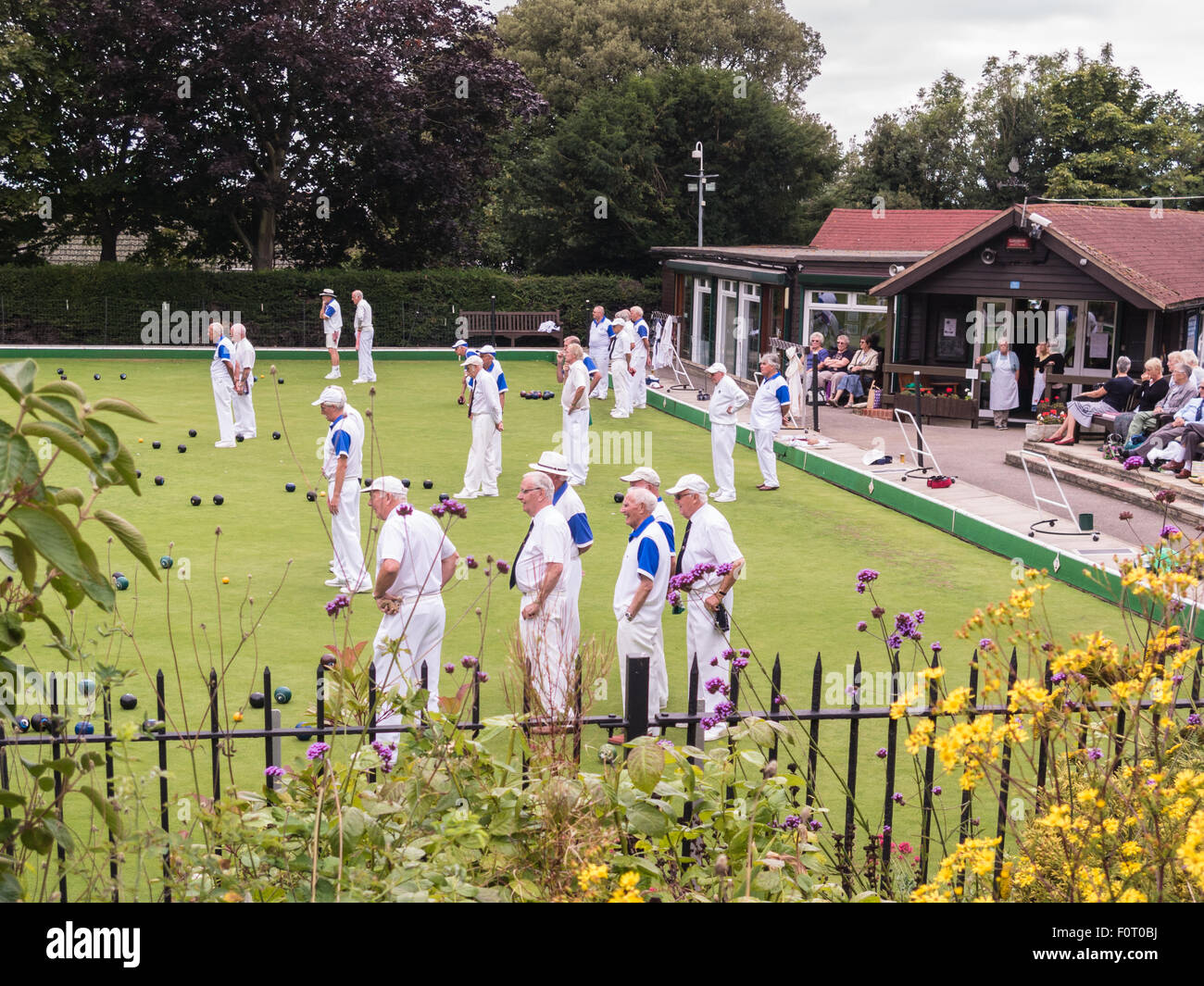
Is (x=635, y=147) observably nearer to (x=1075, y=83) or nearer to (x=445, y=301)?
(x=445, y=301)

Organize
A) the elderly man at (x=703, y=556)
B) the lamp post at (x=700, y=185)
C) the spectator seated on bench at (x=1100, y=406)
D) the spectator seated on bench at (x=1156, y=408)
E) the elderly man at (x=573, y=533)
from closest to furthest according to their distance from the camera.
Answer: the elderly man at (x=703, y=556) → the elderly man at (x=573, y=533) → the spectator seated on bench at (x=1156, y=408) → the spectator seated on bench at (x=1100, y=406) → the lamp post at (x=700, y=185)

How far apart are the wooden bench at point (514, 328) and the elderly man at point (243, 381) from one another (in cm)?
1720

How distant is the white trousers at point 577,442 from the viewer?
56.6 feet

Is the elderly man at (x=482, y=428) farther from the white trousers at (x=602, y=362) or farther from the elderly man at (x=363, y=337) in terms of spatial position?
the elderly man at (x=363, y=337)

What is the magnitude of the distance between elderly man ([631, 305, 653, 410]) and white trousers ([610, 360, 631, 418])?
217 mm

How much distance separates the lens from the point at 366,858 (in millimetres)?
3871

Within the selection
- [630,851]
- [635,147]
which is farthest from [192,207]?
[630,851]

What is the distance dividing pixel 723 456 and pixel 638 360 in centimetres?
827

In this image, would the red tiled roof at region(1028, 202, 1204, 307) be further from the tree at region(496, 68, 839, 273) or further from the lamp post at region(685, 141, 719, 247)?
the tree at region(496, 68, 839, 273)

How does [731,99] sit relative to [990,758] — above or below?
above

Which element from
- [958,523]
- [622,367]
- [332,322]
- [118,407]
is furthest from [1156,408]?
[118,407]

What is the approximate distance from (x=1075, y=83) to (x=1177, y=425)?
35648 mm

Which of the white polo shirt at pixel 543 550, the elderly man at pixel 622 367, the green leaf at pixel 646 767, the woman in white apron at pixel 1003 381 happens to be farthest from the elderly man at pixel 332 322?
the green leaf at pixel 646 767
